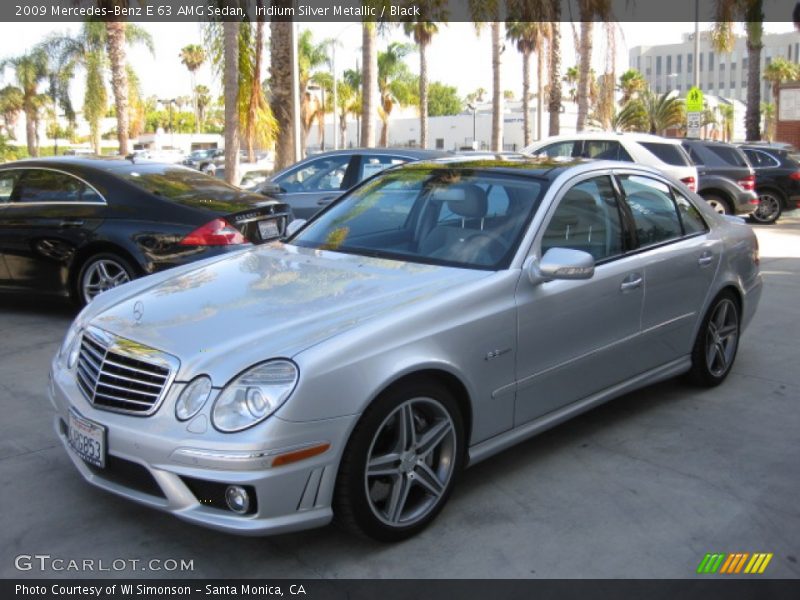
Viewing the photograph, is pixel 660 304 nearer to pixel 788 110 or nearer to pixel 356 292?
pixel 356 292

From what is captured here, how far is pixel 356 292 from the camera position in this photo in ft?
12.7

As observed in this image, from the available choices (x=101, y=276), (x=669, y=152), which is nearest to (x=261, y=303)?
(x=101, y=276)

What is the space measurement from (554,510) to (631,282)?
1.45 metres

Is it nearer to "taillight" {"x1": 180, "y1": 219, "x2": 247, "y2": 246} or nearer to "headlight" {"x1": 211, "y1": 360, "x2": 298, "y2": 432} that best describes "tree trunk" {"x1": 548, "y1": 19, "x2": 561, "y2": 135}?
"taillight" {"x1": 180, "y1": 219, "x2": 247, "y2": 246}

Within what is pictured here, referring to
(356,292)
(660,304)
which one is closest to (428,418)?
(356,292)

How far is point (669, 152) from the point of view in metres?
14.0

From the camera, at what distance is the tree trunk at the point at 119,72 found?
78.6 feet

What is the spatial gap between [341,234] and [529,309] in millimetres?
1291

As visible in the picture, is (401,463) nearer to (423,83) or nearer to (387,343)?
(387,343)

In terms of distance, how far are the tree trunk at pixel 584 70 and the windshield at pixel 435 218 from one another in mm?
18025

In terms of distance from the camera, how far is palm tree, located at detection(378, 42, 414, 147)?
5066 cm

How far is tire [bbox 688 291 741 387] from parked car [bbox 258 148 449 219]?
15.6 ft

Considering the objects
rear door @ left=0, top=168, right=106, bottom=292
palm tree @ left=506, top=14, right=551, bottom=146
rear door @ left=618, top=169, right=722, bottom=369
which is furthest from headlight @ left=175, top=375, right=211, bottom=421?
palm tree @ left=506, top=14, right=551, bottom=146

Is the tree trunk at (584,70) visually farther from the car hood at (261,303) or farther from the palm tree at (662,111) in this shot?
the palm tree at (662,111)
